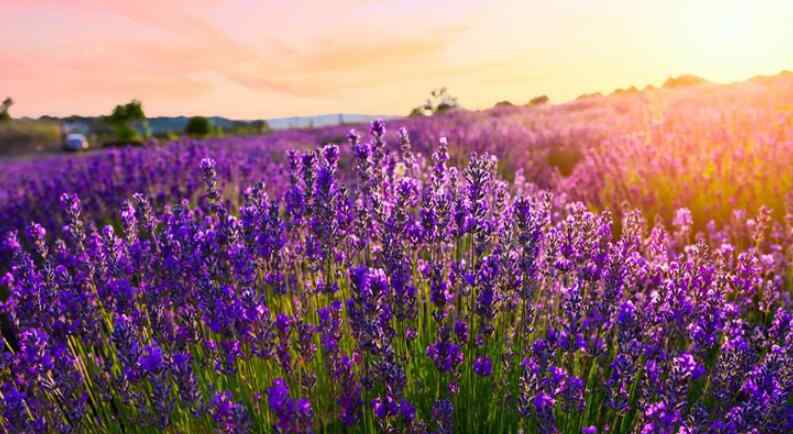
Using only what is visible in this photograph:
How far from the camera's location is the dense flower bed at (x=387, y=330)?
74.1 inches

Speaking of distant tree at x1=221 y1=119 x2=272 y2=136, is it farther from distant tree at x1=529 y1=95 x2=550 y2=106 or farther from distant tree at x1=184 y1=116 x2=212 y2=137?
distant tree at x1=529 y1=95 x2=550 y2=106

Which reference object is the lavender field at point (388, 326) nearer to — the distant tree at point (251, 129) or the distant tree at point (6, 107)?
the distant tree at point (251, 129)

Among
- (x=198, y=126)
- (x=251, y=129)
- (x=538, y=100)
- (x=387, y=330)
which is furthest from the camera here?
(x=538, y=100)

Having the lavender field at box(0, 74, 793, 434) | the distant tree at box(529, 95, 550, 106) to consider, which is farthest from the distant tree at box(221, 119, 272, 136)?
the lavender field at box(0, 74, 793, 434)

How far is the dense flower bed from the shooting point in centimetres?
188

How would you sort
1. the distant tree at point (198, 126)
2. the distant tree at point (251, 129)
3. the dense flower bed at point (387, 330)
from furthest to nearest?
the distant tree at point (198, 126), the distant tree at point (251, 129), the dense flower bed at point (387, 330)

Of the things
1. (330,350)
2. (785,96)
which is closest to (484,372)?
(330,350)

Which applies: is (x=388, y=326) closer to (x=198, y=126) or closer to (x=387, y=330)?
(x=387, y=330)

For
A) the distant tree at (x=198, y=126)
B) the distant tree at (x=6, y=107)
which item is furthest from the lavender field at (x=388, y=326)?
the distant tree at (x=6, y=107)

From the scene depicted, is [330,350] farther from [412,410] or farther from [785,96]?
[785,96]

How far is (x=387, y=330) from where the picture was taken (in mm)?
2027

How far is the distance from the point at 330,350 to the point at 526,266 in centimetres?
79

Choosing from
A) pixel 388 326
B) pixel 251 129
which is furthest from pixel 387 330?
pixel 251 129

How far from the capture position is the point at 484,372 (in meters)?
2.17
